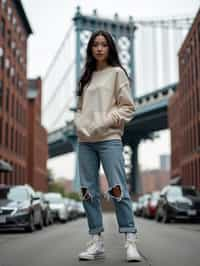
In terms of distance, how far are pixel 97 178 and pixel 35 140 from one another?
6337 cm

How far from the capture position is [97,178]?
4805 mm

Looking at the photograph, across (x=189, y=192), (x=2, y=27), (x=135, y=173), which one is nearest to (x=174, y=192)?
(x=189, y=192)

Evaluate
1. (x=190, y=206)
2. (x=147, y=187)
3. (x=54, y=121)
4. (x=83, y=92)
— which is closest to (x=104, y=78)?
(x=83, y=92)

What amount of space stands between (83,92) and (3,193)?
9532 millimetres

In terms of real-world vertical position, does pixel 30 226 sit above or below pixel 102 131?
below

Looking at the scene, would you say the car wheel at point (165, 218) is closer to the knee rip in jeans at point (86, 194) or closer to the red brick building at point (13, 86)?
the knee rip in jeans at point (86, 194)

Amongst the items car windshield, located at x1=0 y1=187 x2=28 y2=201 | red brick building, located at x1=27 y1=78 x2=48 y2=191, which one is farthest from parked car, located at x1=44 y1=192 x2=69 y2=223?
red brick building, located at x1=27 y1=78 x2=48 y2=191

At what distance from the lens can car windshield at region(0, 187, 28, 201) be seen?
44.5ft

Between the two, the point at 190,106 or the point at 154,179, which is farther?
the point at 154,179

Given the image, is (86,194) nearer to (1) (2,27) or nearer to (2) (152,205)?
(2) (152,205)

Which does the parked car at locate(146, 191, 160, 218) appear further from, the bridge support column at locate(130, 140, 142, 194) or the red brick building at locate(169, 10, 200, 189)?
the bridge support column at locate(130, 140, 142, 194)

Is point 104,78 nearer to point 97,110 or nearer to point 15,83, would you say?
point 97,110

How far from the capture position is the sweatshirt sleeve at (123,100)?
15.2 ft

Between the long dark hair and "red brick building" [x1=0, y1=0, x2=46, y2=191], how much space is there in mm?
41929
